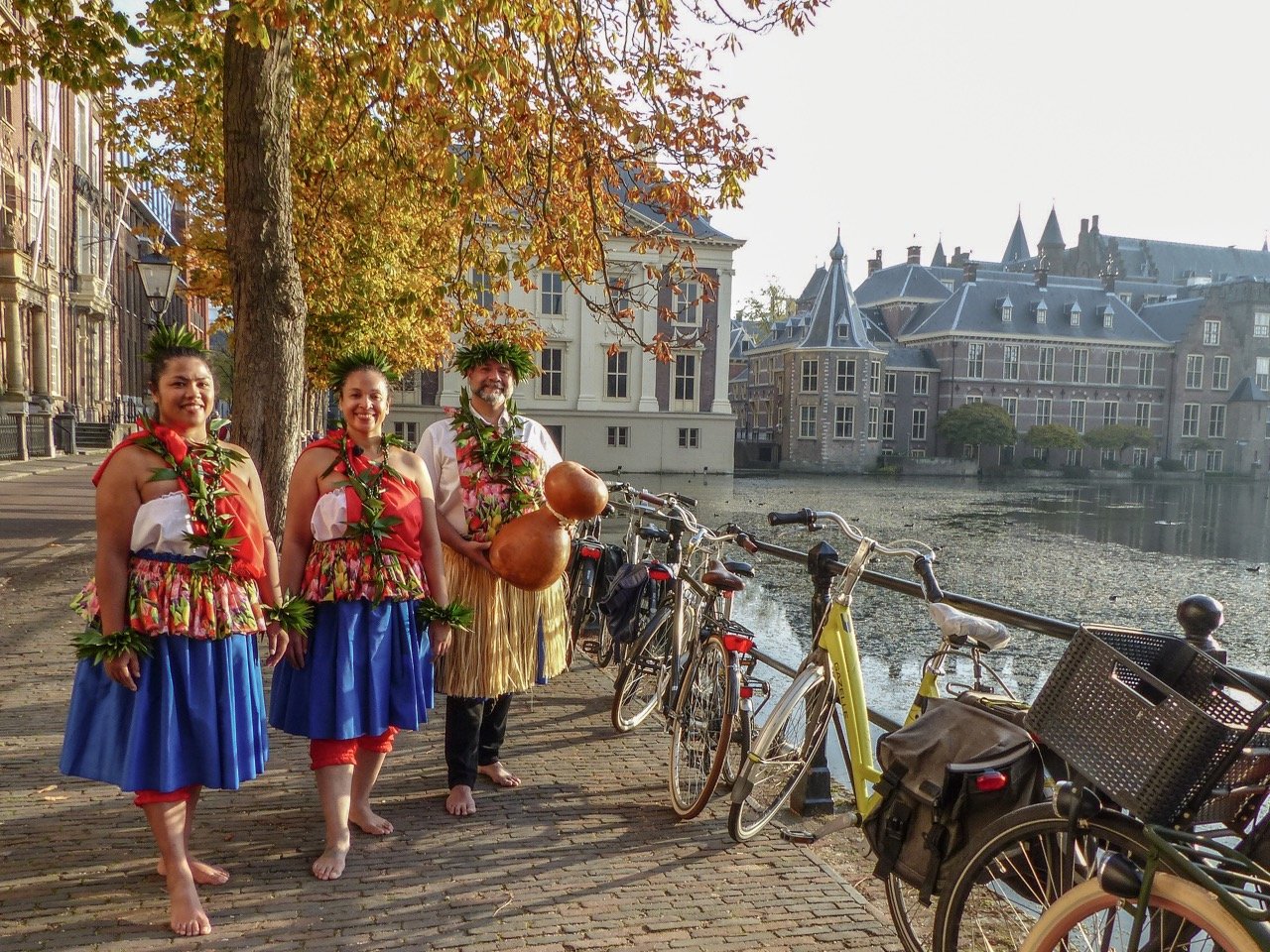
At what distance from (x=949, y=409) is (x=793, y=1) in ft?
212

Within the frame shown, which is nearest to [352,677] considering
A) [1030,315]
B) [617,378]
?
[617,378]

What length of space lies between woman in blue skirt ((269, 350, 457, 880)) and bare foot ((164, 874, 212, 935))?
1.58 ft

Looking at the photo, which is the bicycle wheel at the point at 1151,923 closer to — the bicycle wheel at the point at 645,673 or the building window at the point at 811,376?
the bicycle wheel at the point at 645,673

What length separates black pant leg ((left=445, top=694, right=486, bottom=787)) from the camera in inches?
174

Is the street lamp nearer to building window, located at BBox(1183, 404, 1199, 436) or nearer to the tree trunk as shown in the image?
the tree trunk

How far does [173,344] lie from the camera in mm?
3428

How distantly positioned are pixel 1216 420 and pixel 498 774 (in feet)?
274

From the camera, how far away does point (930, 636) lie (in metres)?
13.1

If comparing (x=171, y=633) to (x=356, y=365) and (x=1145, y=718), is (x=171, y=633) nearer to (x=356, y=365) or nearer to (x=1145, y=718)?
(x=356, y=365)

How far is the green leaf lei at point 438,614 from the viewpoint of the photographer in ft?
12.9

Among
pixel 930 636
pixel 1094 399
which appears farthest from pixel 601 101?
pixel 1094 399

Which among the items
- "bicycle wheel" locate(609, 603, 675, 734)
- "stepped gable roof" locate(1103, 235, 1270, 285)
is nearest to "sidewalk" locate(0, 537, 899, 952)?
"bicycle wheel" locate(609, 603, 675, 734)

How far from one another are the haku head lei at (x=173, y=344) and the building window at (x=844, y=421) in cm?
6470

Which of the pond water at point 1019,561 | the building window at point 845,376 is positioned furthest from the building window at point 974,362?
the pond water at point 1019,561
